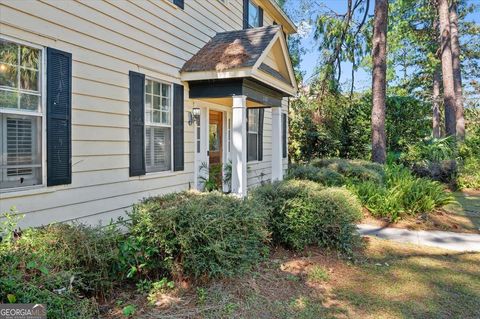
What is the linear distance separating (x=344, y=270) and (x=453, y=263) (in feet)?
5.22

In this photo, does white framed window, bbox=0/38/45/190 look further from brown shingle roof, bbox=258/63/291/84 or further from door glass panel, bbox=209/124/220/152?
door glass panel, bbox=209/124/220/152

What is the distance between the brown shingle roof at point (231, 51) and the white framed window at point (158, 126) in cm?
83

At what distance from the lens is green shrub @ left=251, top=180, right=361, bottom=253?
181 inches

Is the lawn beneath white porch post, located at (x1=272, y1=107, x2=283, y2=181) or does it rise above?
beneath

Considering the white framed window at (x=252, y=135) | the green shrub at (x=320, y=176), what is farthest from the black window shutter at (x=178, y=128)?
the white framed window at (x=252, y=135)

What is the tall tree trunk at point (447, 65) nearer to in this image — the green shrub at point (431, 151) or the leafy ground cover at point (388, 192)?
the green shrub at point (431, 151)

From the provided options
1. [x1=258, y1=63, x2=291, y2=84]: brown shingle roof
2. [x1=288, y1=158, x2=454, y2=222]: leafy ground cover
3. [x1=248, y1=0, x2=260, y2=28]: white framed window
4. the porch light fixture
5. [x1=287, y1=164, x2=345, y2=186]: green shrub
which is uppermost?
[x1=248, y1=0, x2=260, y2=28]: white framed window

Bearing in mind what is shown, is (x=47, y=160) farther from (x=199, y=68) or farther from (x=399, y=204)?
(x=399, y=204)

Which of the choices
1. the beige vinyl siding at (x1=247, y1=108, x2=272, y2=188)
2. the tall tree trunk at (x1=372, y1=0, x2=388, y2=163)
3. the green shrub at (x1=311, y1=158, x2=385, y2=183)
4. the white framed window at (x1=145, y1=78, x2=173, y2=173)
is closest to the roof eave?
the tall tree trunk at (x1=372, y1=0, x2=388, y2=163)

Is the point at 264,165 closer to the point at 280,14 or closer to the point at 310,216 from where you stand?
the point at 280,14

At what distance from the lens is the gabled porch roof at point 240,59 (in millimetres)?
6410

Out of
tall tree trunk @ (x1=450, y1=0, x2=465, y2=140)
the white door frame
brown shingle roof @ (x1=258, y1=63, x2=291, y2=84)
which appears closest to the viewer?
brown shingle roof @ (x1=258, y1=63, x2=291, y2=84)

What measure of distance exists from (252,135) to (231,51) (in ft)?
11.7
